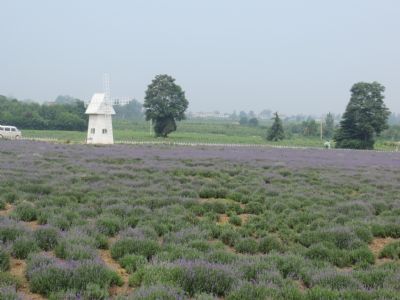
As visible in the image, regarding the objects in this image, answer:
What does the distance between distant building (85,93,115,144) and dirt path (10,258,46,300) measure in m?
46.3

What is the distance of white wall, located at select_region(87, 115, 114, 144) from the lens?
178 ft

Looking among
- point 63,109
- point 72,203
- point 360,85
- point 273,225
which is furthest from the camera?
point 63,109

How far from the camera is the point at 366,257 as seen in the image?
30.9 feet

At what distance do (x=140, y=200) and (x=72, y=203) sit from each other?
1.98 m

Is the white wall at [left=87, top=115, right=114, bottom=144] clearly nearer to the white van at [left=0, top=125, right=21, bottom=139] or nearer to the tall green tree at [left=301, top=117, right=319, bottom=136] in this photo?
the white van at [left=0, top=125, right=21, bottom=139]

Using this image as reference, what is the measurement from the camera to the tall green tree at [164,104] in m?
79.6

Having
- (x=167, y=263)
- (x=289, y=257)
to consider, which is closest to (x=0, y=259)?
(x=167, y=263)

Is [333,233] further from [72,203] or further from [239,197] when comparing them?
[72,203]

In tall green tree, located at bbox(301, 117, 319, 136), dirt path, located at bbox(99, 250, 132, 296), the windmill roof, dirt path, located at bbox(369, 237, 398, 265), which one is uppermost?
the windmill roof

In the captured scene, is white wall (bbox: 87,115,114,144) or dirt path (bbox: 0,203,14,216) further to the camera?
white wall (bbox: 87,115,114,144)

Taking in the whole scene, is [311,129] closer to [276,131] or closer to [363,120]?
[276,131]

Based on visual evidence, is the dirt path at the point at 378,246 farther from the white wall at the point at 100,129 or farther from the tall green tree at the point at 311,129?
the tall green tree at the point at 311,129

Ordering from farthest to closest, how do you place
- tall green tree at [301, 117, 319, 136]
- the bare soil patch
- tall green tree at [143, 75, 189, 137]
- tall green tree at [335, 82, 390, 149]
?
1. tall green tree at [301, 117, 319, 136]
2. tall green tree at [143, 75, 189, 137]
3. tall green tree at [335, 82, 390, 149]
4. the bare soil patch

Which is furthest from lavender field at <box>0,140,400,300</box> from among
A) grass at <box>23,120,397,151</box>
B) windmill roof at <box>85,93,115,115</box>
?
grass at <box>23,120,397,151</box>
